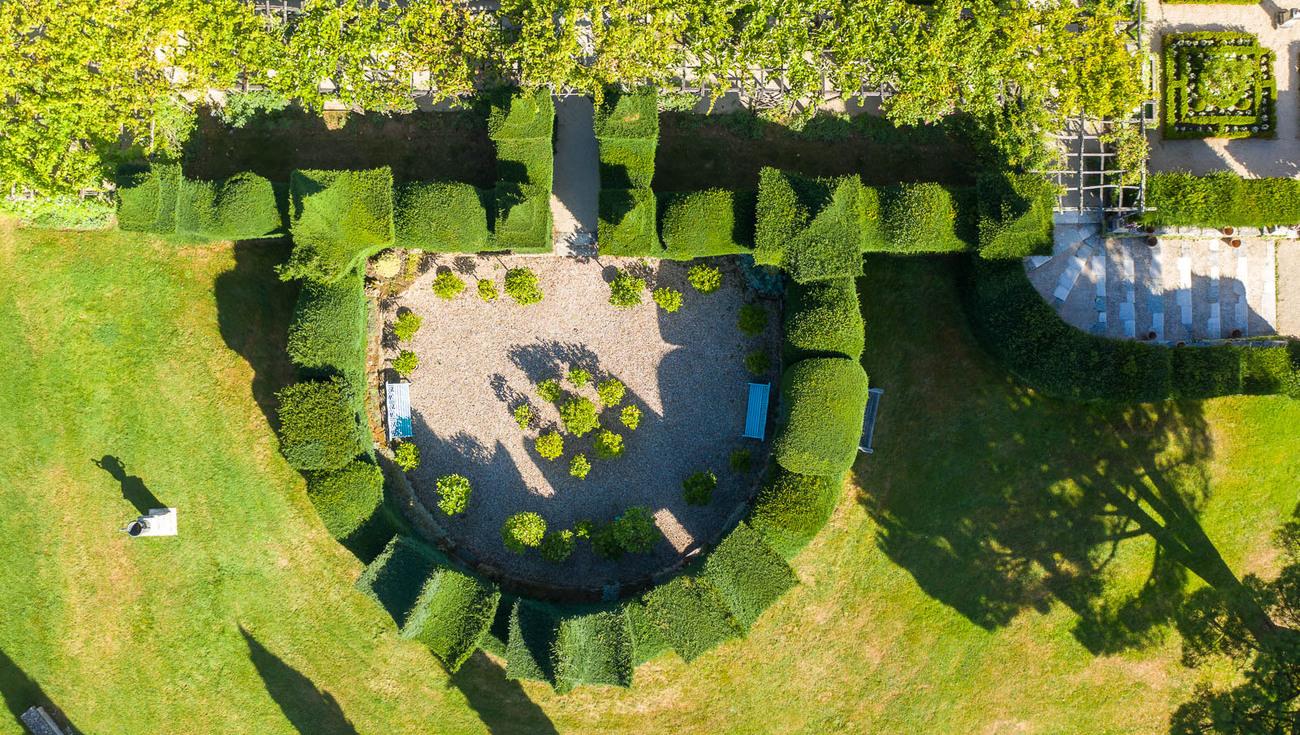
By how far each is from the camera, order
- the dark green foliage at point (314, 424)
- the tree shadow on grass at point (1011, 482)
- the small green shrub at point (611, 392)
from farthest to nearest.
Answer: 1. the tree shadow on grass at point (1011, 482)
2. the small green shrub at point (611, 392)
3. the dark green foliage at point (314, 424)

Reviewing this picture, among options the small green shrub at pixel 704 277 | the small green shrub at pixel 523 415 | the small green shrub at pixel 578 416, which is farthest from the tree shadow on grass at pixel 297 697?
the small green shrub at pixel 704 277

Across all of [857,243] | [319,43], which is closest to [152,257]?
[319,43]

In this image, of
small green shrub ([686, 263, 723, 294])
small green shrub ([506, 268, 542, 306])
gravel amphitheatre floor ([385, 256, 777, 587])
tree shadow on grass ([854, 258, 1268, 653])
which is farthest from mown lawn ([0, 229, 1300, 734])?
small green shrub ([506, 268, 542, 306])

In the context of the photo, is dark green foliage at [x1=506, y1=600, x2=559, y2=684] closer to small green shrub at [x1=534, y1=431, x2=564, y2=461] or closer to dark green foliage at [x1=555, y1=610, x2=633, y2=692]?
dark green foliage at [x1=555, y1=610, x2=633, y2=692]

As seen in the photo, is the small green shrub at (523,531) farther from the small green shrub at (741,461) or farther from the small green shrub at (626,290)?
the small green shrub at (626,290)

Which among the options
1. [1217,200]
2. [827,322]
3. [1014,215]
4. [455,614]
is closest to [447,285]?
[455,614]

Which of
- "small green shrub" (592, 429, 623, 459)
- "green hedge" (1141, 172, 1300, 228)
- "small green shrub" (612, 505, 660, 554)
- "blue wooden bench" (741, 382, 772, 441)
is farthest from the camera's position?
"small green shrub" (592, 429, 623, 459)

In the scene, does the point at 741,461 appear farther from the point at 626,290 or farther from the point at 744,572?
the point at 626,290
